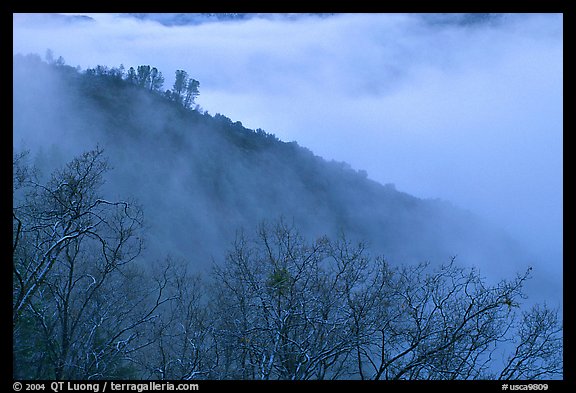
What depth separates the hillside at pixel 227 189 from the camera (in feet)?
34.9

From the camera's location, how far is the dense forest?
7203 mm

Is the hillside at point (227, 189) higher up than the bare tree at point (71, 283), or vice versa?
the hillside at point (227, 189)

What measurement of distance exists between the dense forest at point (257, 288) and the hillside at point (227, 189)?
79mm

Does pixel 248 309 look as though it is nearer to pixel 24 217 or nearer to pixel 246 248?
pixel 246 248

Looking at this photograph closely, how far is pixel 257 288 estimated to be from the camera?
26.2ft

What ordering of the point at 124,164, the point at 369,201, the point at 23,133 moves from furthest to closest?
the point at 124,164, the point at 23,133, the point at 369,201

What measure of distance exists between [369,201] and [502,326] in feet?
16.8

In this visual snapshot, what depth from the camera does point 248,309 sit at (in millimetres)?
7953

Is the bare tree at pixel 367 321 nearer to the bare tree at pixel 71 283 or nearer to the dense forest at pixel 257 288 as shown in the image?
the dense forest at pixel 257 288

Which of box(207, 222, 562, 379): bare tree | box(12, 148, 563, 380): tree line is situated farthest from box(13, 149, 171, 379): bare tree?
box(207, 222, 562, 379): bare tree

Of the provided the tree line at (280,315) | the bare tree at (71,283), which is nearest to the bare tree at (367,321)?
the tree line at (280,315)

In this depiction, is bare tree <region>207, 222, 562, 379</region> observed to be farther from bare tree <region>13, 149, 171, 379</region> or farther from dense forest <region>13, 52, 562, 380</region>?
bare tree <region>13, 149, 171, 379</region>

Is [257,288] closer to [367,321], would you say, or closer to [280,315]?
[280,315]
